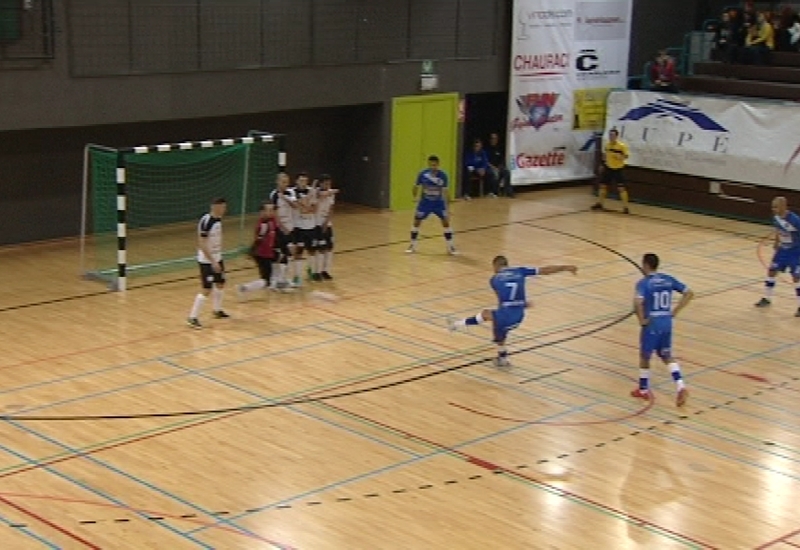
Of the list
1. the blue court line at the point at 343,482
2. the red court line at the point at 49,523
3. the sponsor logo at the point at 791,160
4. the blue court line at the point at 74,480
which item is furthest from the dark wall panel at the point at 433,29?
the red court line at the point at 49,523

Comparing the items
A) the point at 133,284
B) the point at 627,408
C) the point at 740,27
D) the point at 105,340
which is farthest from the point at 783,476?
the point at 740,27

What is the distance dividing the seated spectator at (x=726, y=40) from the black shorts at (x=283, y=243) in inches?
661

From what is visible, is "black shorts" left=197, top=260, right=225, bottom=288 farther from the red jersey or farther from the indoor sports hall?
the red jersey

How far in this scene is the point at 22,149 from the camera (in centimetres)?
2202

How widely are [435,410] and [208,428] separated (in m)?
2.70

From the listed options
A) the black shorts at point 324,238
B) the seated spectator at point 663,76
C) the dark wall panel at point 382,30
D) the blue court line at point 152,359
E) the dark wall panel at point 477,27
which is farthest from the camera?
the seated spectator at point 663,76

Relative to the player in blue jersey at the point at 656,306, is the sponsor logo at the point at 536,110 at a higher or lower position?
higher

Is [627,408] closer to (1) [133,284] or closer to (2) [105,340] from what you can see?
(2) [105,340]

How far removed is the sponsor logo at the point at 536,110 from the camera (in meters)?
29.6

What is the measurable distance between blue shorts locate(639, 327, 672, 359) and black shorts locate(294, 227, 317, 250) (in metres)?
7.21

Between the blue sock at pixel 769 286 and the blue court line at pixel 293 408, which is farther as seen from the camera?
the blue sock at pixel 769 286

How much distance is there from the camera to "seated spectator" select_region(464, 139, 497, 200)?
2889 centimetres

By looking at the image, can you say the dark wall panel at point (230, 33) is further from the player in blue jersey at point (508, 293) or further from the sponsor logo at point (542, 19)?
the player in blue jersey at point (508, 293)

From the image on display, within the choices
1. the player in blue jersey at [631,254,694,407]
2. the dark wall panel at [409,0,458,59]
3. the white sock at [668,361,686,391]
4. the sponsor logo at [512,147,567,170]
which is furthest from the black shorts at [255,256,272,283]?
the sponsor logo at [512,147,567,170]
